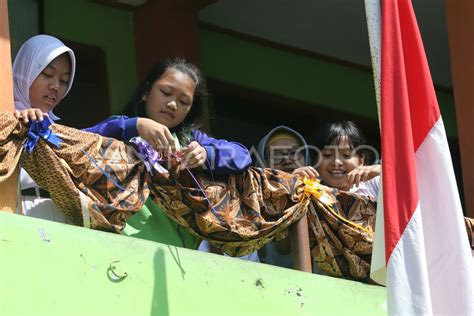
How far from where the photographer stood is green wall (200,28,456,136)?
9.30 metres

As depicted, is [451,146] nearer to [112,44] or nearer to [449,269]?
[112,44]

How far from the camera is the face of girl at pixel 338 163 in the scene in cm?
707

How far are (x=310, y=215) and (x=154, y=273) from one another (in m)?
1.03

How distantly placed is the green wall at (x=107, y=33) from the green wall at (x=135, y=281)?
2662 mm

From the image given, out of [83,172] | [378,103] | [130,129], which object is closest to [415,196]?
[378,103]

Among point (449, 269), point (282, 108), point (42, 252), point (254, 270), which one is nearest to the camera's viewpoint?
point (42, 252)

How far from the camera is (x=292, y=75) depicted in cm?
973

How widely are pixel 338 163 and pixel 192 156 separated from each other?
4.67 ft

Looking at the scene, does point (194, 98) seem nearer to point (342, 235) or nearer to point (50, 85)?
point (50, 85)

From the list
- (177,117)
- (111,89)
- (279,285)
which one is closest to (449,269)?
(279,285)

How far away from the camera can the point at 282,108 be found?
9.81 m

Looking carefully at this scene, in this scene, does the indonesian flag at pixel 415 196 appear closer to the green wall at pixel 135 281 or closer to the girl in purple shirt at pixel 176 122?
the green wall at pixel 135 281

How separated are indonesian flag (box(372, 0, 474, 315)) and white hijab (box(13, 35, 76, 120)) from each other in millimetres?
1385

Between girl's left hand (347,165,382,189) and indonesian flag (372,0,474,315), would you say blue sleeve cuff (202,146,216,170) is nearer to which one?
indonesian flag (372,0,474,315)
